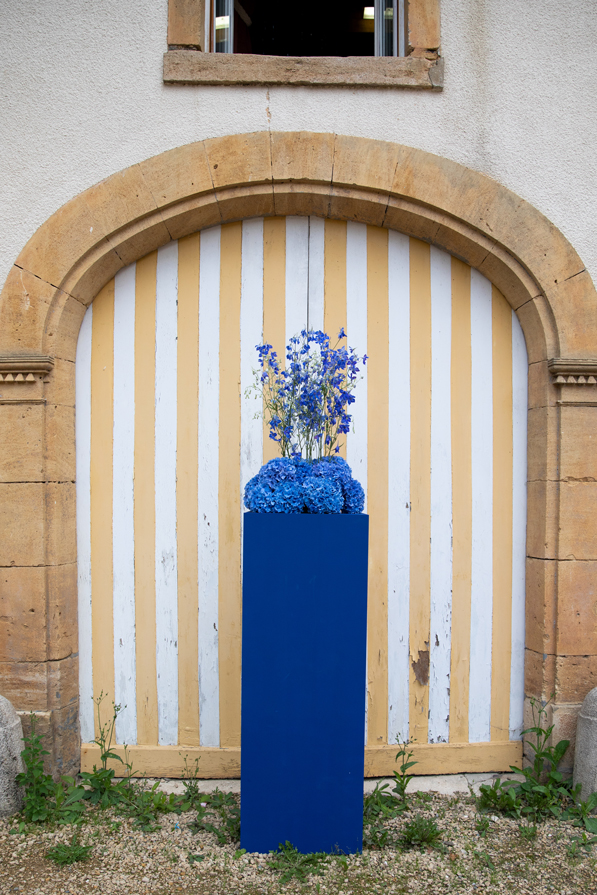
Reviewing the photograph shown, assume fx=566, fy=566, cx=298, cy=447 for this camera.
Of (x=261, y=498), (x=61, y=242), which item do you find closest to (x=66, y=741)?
(x=261, y=498)

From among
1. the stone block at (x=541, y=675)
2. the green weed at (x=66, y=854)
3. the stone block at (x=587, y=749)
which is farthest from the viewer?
the stone block at (x=541, y=675)

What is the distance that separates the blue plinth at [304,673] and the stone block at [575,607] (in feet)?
3.79

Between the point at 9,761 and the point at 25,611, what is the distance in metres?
0.63

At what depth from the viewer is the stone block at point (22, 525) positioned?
2.68m

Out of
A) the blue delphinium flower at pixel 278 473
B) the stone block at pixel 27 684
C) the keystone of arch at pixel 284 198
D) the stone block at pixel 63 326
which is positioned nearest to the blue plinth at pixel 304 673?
the blue delphinium flower at pixel 278 473

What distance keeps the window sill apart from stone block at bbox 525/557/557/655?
8.01ft

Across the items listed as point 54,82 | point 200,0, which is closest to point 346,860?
point 54,82

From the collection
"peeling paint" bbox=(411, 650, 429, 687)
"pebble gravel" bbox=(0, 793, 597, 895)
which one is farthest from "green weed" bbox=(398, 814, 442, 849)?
"peeling paint" bbox=(411, 650, 429, 687)

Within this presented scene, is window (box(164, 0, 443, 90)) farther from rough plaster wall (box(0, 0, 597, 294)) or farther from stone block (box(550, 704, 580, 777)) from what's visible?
stone block (box(550, 704, 580, 777))

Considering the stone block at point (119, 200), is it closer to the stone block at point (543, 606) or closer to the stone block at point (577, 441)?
the stone block at point (577, 441)

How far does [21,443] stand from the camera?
268cm

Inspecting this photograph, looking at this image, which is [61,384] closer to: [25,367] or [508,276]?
[25,367]

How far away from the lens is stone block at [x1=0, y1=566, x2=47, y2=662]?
2.68 metres

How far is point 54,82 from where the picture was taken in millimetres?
2775
